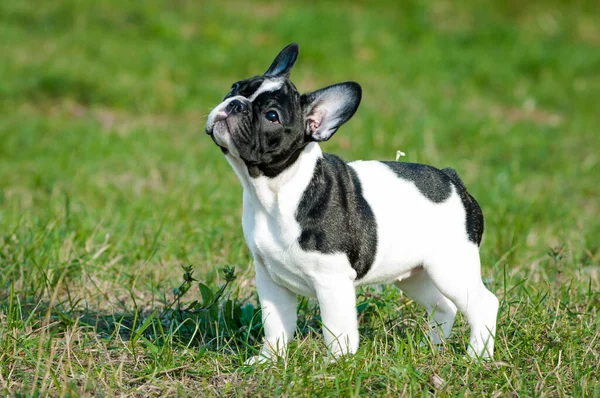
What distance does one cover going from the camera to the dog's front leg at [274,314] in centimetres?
347

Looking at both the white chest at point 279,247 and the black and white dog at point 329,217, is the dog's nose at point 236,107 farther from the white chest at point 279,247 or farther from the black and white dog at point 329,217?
the white chest at point 279,247

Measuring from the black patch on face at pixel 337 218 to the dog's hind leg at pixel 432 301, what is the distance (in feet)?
1.53

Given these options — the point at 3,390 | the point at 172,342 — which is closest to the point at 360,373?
the point at 172,342

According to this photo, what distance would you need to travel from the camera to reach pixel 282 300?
138 inches

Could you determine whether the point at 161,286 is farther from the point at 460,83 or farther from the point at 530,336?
the point at 460,83

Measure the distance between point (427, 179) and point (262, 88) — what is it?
869mm

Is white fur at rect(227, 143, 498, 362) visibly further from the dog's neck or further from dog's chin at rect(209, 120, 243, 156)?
dog's chin at rect(209, 120, 243, 156)

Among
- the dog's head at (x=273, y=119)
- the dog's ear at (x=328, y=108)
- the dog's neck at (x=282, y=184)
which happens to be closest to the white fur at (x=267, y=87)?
the dog's head at (x=273, y=119)

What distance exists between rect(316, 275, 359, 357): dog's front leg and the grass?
9 cm

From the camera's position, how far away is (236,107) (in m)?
3.10

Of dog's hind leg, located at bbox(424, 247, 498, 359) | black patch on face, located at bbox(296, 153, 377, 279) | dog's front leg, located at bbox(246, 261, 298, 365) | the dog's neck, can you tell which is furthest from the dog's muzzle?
dog's hind leg, located at bbox(424, 247, 498, 359)

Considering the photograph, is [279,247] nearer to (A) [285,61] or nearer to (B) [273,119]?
(B) [273,119]

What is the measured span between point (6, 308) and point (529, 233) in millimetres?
3530

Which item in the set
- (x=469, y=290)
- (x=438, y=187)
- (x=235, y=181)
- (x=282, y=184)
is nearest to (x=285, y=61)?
(x=282, y=184)
